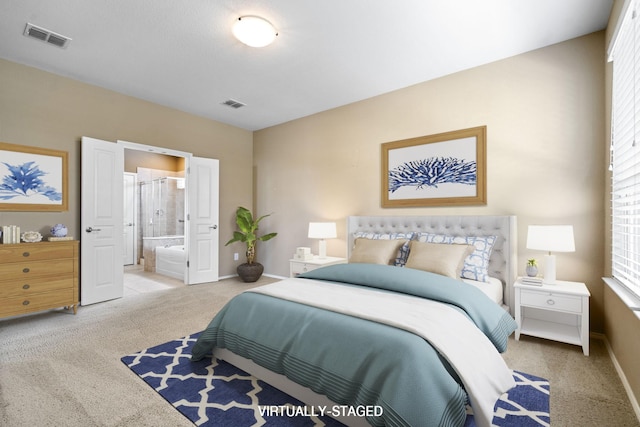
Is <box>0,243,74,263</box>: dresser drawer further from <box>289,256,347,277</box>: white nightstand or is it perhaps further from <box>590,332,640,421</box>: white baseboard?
<box>590,332,640,421</box>: white baseboard

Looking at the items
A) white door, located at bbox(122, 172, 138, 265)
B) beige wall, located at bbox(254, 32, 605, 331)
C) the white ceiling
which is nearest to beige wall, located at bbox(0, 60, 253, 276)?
the white ceiling

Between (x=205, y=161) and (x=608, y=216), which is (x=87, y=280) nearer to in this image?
(x=205, y=161)

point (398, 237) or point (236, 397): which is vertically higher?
point (398, 237)

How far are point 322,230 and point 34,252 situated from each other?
3.16m

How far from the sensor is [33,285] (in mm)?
3111

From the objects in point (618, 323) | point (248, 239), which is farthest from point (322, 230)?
point (618, 323)

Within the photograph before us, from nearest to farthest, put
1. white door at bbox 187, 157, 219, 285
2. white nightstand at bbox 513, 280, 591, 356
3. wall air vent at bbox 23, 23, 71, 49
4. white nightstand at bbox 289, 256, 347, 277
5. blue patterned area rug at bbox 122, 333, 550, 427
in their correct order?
blue patterned area rug at bbox 122, 333, 550, 427 < white nightstand at bbox 513, 280, 591, 356 < wall air vent at bbox 23, 23, 71, 49 < white nightstand at bbox 289, 256, 347, 277 < white door at bbox 187, 157, 219, 285

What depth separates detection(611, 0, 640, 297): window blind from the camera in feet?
5.99

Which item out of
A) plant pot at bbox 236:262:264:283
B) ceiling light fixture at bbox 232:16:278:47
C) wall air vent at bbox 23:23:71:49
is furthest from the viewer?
plant pot at bbox 236:262:264:283

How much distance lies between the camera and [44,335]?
285cm

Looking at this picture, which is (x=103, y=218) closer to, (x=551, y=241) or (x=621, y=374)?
(x=551, y=241)

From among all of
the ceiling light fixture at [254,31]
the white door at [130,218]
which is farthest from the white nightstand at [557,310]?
the white door at [130,218]

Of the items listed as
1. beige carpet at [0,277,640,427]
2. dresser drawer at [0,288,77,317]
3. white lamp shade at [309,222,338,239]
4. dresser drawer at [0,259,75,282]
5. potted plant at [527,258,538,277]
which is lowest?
beige carpet at [0,277,640,427]

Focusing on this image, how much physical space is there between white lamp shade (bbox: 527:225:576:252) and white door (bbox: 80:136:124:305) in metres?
4.70
